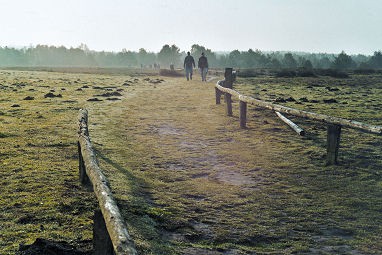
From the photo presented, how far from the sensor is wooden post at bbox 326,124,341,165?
7930mm

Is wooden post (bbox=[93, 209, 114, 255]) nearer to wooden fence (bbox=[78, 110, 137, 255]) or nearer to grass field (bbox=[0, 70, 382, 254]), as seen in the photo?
wooden fence (bbox=[78, 110, 137, 255])

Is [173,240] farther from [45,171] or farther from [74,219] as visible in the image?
[45,171]

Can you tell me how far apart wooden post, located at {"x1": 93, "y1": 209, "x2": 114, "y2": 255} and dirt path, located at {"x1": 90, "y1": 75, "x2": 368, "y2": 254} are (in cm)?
97

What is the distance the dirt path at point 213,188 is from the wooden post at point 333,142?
403 millimetres

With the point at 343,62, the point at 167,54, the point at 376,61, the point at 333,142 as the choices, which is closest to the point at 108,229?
the point at 333,142

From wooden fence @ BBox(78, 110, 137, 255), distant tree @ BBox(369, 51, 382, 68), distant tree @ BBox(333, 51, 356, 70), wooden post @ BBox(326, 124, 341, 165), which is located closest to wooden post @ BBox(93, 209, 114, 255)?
wooden fence @ BBox(78, 110, 137, 255)

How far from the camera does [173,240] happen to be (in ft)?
16.0

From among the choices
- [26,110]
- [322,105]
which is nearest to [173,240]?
[26,110]

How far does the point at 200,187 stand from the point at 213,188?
22 centimetres

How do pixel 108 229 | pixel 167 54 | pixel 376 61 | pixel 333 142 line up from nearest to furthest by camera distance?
pixel 108 229, pixel 333 142, pixel 376 61, pixel 167 54

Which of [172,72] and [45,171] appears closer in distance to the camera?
[45,171]

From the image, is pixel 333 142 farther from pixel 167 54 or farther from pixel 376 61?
pixel 167 54

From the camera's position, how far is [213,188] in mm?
6801

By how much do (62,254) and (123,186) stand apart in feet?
7.91
